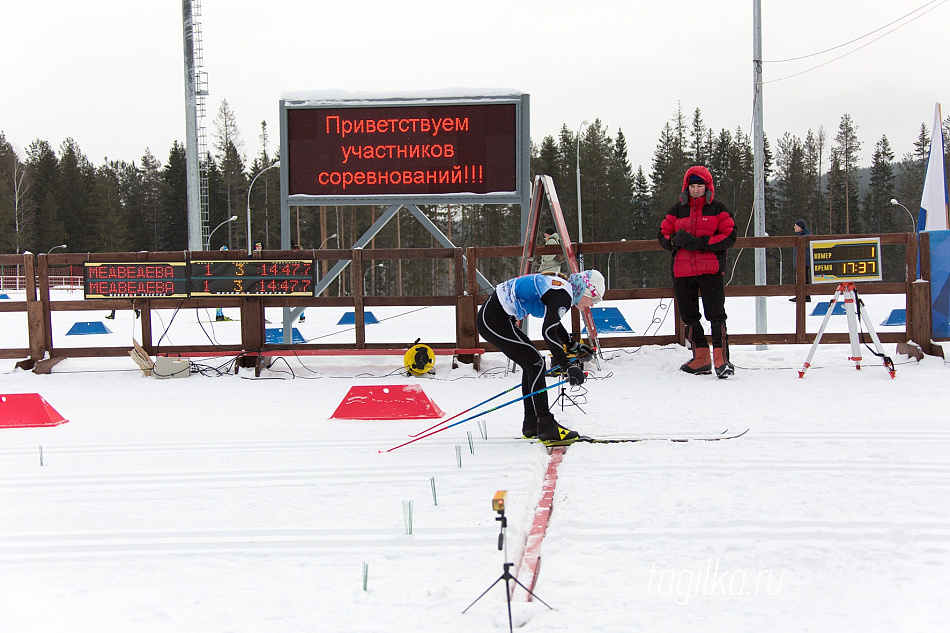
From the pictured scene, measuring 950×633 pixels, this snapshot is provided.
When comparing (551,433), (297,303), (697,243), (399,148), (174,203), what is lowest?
(551,433)

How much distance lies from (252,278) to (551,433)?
6.51 metres

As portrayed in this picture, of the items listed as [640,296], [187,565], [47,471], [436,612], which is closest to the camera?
[436,612]

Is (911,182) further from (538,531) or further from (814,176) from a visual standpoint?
(538,531)

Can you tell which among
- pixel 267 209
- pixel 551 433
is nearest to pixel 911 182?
pixel 267 209

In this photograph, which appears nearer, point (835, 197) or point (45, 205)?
point (45, 205)

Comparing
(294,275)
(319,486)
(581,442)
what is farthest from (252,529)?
(294,275)

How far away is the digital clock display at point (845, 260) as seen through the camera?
9.75m

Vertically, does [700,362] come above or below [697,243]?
below

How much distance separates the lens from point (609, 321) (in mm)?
16203

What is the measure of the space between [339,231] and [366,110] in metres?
49.1

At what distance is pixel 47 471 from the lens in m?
5.39

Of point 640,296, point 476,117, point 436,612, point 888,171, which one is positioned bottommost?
point 436,612

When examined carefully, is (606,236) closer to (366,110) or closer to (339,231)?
(339,231)

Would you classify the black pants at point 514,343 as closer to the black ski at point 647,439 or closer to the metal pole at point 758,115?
the black ski at point 647,439
